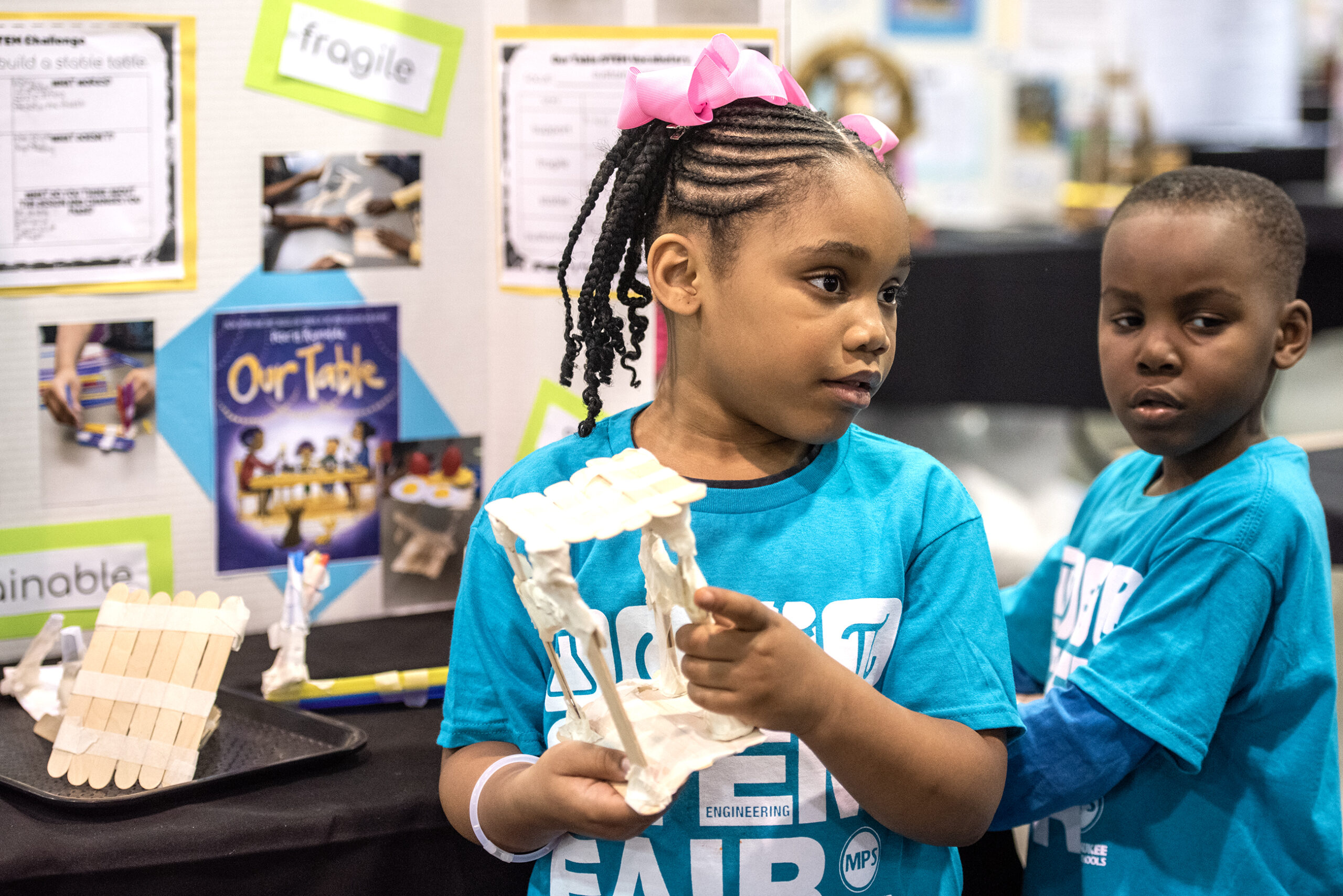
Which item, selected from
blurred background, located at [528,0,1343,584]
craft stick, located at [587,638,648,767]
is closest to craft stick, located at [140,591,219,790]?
craft stick, located at [587,638,648,767]

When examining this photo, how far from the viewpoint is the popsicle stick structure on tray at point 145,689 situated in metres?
1.00

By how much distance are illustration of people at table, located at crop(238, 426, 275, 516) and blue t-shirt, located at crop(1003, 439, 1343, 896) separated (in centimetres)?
89

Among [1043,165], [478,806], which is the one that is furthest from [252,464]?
[1043,165]

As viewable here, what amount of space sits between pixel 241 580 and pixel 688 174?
0.79m

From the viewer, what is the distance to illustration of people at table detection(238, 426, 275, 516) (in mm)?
1334

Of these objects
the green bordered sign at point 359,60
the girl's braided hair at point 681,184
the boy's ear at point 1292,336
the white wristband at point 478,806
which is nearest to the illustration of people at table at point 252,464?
the green bordered sign at point 359,60

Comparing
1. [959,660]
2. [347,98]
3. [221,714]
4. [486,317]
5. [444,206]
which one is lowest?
[221,714]

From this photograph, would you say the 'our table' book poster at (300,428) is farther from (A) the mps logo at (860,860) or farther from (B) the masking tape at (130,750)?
(A) the mps logo at (860,860)

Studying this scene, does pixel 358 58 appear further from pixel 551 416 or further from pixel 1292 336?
pixel 1292 336

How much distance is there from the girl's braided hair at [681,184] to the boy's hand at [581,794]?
278mm

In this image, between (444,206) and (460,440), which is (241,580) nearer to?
(460,440)

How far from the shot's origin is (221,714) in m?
1.14

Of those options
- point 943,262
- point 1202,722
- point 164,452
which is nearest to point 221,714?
point 164,452

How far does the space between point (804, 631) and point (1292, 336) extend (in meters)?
0.59
